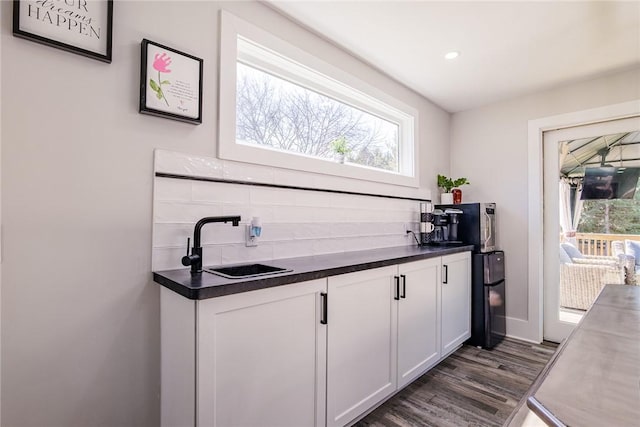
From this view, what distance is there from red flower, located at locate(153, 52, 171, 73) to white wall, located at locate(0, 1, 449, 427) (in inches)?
3.0

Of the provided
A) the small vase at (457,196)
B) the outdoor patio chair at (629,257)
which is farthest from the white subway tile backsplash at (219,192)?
the outdoor patio chair at (629,257)

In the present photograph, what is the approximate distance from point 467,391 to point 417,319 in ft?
1.98

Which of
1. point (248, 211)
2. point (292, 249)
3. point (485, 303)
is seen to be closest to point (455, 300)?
point (485, 303)

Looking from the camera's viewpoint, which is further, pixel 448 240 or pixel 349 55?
pixel 448 240

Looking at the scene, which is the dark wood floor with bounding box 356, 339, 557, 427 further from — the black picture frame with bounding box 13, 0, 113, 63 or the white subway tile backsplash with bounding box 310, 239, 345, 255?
the black picture frame with bounding box 13, 0, 113, 63

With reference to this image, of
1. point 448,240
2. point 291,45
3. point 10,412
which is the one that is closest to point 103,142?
point 10,412

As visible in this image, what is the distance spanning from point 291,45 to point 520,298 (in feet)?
10.7

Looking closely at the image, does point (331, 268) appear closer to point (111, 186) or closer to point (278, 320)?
point (278, 320)

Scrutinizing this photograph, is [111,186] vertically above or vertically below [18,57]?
below

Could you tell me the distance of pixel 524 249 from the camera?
326 centimetres

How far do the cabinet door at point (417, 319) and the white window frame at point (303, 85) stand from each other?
0.88 metres

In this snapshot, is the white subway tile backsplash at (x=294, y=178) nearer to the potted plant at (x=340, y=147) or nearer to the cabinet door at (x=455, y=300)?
the potted plant at (x=340, y=147)

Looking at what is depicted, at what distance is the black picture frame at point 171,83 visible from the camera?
148 cm

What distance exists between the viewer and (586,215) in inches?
121
